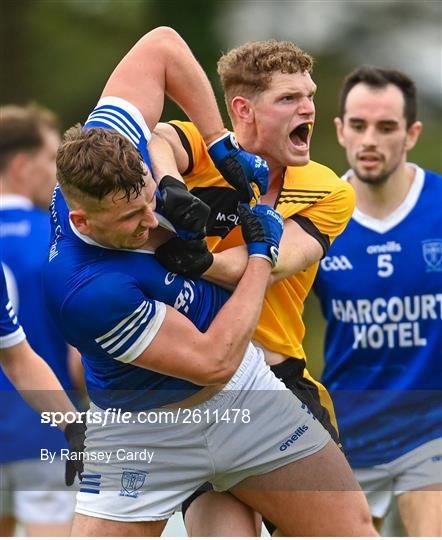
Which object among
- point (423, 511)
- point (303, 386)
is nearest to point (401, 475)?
point (423, 511)

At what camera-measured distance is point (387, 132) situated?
5.39 metres

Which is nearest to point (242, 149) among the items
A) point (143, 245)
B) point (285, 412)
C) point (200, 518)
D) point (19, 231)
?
point (143, 245)

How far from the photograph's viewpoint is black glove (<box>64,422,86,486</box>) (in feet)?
14.0

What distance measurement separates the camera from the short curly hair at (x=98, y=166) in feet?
11.8

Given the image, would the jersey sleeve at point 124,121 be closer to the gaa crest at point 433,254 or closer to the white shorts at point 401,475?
the gaa crest at point 433,254

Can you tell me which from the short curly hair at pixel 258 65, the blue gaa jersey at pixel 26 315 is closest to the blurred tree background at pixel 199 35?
the blue gaa jersey at pixel 26 315

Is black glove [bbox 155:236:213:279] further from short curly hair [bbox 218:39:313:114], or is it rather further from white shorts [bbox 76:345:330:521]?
short curly hair [bbox 218:39:313:114]

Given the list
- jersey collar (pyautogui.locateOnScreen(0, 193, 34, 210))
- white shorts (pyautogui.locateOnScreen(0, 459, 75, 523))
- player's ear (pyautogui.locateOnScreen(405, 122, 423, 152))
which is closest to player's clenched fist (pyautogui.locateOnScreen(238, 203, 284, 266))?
player's ear (pyautogui.locateOnScreen(405, 122, 423, 152))

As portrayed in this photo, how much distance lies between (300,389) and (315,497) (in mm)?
503

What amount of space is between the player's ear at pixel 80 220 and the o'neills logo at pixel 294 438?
0.86 metres

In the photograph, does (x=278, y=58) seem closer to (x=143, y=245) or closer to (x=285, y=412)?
(x=143, y=245)

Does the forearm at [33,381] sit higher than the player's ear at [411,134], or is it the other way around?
the player's ear at [411,134]

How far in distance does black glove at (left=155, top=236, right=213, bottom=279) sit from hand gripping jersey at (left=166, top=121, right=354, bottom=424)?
0.36m

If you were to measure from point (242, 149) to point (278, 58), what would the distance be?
31 centimetres
